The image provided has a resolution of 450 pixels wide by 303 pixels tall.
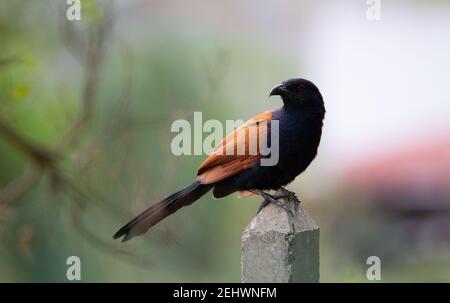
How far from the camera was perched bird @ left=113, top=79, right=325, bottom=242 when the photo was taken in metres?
3.48

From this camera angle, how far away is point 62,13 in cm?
371

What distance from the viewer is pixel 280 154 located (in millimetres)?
3492

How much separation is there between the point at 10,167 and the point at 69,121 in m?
1.43

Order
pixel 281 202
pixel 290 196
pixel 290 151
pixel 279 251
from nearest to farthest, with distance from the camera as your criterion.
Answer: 1. pixel 279 251
2. pixel 281 202
3. pixel 290 196
4. pixel 290 151

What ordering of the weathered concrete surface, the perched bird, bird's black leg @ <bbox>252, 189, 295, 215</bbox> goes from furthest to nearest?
1. the perched bird
2. bird's black leg @ <bbox>252, 189, 295, 215</bbox>
3. the weathered concrete surface

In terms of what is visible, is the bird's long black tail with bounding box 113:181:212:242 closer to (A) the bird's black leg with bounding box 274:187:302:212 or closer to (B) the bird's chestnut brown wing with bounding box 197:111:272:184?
(B) the bird's chestnut brown wing with bounding box 197:111:272:184

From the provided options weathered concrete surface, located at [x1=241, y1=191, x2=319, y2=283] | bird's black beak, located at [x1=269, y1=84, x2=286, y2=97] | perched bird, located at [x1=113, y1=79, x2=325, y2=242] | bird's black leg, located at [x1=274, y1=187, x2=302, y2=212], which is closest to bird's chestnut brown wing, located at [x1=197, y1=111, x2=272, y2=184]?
perched bird, located at [x1=113, y1=79, x2=325, y2=242]

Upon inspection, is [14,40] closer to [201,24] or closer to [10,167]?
[10,167]

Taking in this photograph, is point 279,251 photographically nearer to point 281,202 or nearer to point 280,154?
point 281,202

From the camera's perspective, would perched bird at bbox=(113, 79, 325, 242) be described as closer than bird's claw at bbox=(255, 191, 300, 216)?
No

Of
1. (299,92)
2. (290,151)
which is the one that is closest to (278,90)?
(299,92)

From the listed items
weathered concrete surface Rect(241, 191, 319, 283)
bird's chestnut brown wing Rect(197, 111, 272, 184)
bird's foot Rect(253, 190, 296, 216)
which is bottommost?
weathered concrete surface Rect(241, 191, 319, 283)

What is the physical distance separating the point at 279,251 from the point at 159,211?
28.5 inches

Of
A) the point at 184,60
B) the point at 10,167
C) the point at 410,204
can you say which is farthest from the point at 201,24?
the point at 410,204
